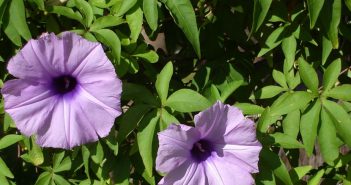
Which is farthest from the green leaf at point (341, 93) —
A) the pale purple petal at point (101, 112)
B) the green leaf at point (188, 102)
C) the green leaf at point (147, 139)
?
the pale purple petal at point (101, 112)

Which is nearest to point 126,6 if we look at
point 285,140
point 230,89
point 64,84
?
point 64,84

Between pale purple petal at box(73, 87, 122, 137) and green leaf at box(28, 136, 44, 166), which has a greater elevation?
pale purple petal at box(73, 87, 122, 137)

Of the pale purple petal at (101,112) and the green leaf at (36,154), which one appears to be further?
the green leaf at (36,154)

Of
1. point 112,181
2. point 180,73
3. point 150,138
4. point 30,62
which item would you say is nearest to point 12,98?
point 30,62

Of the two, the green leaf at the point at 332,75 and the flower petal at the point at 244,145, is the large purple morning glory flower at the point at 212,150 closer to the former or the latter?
the flower petal at the point at 244,145

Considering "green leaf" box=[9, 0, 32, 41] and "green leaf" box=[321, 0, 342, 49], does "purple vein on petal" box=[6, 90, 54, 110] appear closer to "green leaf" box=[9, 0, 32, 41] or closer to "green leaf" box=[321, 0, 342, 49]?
"green leaf" box=[9, 0, 32, 41]

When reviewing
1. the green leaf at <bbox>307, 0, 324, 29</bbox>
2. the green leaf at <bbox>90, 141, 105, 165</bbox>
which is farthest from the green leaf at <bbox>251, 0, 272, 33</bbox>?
the green leaf at <bbox>90, 141, 105, 165</bbox>

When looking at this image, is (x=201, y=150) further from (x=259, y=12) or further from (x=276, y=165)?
(x=259, y=12)
